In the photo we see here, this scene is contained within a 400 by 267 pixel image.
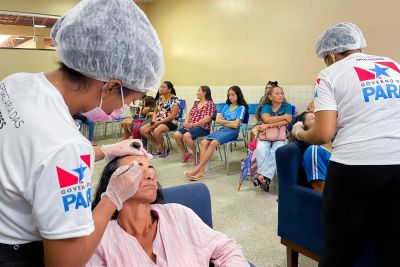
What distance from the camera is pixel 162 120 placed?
4980mm

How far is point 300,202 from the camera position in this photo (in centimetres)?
173

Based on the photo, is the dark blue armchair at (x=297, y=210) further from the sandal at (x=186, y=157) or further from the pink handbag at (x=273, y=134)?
the sandal at (x=186, y=157)

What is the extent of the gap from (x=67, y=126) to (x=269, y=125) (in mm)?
3004

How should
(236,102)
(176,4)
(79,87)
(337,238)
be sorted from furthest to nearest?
1. (176,4)
2. (236,102)
3. (337,238)
4. (79,87)

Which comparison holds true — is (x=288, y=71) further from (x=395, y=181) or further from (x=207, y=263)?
(x=207, y=263)

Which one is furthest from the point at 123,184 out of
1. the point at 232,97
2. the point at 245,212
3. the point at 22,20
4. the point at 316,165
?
the point at 22,20

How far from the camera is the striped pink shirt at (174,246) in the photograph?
1.09 meters

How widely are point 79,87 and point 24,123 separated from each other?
0.18 m

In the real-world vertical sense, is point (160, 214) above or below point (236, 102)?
below

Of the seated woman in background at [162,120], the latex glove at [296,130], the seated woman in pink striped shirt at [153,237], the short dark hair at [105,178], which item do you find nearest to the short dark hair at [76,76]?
the seated woman in pink striped shirt at [153,237]

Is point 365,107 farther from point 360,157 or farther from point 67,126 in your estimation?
point 67,126

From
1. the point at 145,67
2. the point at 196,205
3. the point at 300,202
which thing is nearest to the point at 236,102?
the point at 300,202

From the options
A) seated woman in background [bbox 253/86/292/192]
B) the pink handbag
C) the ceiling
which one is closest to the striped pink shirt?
seated woman in background [bbox 253/86/292/192]

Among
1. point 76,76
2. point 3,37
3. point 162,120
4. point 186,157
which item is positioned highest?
point 3,37
